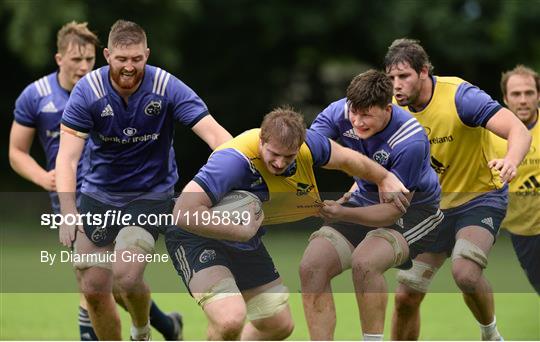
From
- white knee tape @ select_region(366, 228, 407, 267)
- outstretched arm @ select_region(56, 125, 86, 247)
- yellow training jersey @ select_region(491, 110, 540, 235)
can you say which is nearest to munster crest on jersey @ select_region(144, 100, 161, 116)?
outstretched arm @ select_region(56, 125, 86, 247)

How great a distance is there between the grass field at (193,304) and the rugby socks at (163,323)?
0.23 metres

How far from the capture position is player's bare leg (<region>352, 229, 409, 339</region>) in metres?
5.85

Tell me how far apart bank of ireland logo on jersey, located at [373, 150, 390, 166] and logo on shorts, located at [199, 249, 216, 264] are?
107 cm

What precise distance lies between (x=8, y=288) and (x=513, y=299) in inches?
209

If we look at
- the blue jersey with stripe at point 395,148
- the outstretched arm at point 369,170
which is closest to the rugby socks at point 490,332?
the blue jersey with stripe at point 395,148

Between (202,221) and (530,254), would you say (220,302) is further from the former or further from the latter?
(530,254)

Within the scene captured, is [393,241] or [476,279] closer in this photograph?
[393,241]

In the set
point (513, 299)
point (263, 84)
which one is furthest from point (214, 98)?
point (513, 299)

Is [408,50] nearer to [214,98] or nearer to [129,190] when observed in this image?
[129,190]

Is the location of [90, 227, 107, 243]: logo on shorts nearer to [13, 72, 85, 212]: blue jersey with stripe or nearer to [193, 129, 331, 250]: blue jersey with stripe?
[193, 129, 331, 250]: blue jersey with stripe

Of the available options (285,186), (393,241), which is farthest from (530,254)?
(285,186)

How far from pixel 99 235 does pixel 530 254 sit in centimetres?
308

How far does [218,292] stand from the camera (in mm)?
5719

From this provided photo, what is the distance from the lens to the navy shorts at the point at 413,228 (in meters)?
6.14
